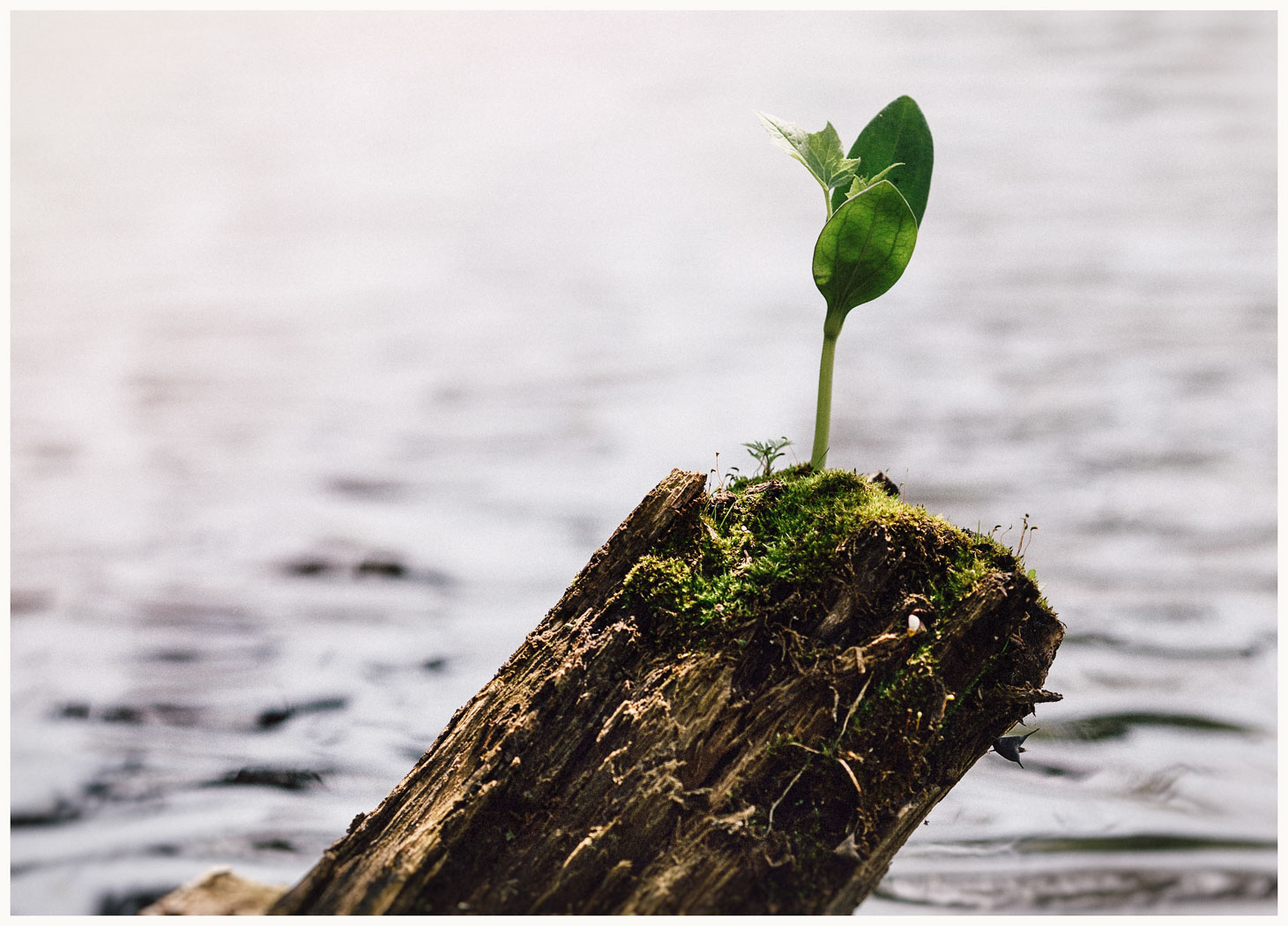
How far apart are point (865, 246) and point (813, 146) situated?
0.57 feet

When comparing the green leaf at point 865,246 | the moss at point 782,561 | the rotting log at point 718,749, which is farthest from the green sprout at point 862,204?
the rotting log at point 718,749

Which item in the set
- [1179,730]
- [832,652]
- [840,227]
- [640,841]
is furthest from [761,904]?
[1179,730]

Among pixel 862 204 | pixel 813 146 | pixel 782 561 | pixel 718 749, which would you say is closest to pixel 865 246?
pixel 862 204

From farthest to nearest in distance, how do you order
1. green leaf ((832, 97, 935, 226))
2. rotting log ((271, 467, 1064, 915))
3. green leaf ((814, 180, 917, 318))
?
green leaf ((832, 97, 935, 226))
green leaf ((814, 180, 917, 318))
rotting log ((271, 467, 1064, 915))

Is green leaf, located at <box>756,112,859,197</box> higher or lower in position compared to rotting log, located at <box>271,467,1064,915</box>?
higher

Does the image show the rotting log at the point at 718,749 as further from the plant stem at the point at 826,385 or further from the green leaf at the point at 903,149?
the green leaf at the point at 903,149

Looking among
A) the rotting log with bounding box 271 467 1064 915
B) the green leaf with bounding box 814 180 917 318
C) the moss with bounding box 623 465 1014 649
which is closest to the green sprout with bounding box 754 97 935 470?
the green leaf with bounding box 814 180 917 318

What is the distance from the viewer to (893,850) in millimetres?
1006

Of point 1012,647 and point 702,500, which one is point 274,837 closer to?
point 702,500

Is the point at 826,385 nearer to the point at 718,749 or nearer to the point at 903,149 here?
the point at 903,149

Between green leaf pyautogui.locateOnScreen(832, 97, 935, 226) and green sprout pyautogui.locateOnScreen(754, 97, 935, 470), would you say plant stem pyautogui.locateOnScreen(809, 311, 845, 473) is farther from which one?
green leaf pyautogui.locateOnScreen(832, 97, 935, 226)

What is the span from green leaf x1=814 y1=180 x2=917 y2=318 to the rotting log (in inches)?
14.9

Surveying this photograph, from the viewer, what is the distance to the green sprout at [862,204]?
114cm

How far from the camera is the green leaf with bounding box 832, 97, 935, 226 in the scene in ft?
4.14
